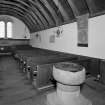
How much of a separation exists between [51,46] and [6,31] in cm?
670

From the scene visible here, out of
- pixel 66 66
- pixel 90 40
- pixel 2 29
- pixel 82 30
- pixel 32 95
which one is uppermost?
pixel 2 29

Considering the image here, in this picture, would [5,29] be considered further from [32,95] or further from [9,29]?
[32,95]

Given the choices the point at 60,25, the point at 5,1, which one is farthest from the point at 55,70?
the point at 5,1

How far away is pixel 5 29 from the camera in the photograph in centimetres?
1144

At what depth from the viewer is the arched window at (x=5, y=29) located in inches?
447

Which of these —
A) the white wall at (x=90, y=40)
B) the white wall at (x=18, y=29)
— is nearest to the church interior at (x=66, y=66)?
the white wall at (x=90, y=40)

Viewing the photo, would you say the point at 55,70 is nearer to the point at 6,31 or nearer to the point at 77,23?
the point at 77,23

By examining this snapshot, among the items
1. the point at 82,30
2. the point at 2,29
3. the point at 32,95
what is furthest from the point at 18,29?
the point at 32,95

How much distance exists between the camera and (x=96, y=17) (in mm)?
3652

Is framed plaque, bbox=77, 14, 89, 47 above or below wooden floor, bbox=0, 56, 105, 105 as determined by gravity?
above

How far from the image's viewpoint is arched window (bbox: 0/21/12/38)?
11352 millimetres

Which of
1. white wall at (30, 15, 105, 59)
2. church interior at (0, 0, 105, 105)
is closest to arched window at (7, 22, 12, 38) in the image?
church interior at (0, 0, 105, 105)

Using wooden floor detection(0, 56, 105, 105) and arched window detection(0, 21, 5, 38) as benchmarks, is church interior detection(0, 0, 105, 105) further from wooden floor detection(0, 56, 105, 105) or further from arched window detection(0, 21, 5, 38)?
arched window detection(0, 21, 5, 38)

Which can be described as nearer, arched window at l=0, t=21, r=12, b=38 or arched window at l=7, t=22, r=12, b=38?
arched window at l=0, t=21, r=12, b=38
